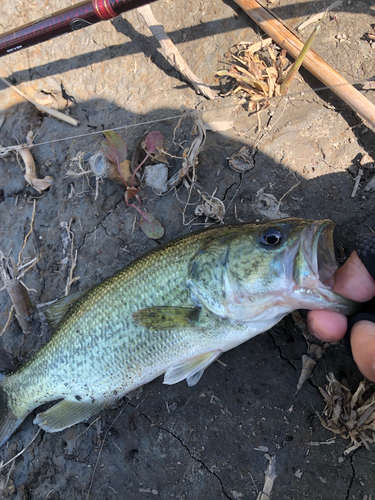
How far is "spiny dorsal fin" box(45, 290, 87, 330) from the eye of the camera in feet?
9.21

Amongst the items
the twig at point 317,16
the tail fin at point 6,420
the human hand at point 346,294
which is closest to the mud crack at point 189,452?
the tail fin at point 6,420

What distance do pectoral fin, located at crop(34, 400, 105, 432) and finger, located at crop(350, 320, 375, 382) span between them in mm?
2049

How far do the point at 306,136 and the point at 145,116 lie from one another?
1.83 metres

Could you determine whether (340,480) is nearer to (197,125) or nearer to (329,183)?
(329,183)

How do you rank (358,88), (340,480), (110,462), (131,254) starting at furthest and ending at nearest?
(131,254), (358,88), (110,462), (340,480)

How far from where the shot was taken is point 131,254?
10.6 ft

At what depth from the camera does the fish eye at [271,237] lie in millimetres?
2041

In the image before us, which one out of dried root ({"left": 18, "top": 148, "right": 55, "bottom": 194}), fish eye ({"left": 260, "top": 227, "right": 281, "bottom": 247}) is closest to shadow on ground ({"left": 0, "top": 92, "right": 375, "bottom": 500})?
dried root ({"left": 18, "top": 148, "right": 55, "bottom": 194})

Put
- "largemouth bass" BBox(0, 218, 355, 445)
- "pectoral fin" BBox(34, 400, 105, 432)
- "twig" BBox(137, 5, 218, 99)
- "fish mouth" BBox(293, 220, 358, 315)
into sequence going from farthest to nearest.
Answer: "twig" BBox(137, 5, 218, 99)
"pectoral fin" BBox(34, 400, 105, 432)
"largemouth bass" BBox(0, 218, 355, 445)
"fish mouth" BBox(293, 220, 358, 315)

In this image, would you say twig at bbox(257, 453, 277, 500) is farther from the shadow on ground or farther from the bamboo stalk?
the bamboo stalk

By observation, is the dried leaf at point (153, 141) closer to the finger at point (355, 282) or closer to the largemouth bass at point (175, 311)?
the largemouth bass at point (175, 311)

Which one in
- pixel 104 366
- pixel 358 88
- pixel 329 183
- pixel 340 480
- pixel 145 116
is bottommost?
pixel 340 480

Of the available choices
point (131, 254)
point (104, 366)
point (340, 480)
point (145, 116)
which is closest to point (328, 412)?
point (340, 480)

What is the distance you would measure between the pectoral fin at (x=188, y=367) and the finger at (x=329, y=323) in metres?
0.75
